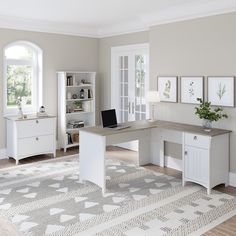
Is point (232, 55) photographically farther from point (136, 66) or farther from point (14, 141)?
point (14, 141)

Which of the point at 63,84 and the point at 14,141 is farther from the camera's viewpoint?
the point at 63,84

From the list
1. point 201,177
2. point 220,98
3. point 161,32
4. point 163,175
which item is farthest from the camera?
point 161,32

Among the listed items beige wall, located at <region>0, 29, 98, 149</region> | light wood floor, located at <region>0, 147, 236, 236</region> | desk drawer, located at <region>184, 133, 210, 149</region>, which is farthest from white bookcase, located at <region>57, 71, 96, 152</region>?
desk drawer, located at <region>184, 133, 210, 149</region>

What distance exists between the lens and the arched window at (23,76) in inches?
237

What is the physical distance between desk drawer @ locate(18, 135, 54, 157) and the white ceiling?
2096 mm

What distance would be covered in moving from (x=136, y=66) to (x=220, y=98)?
2313 millimetres

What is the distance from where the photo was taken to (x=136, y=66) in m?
6.45

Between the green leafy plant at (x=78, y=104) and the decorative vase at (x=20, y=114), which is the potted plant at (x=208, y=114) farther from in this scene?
the decorative vase at (x=20, y=114)

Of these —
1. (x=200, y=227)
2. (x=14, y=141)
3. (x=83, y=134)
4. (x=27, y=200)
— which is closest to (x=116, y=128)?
(x=83, y=134)

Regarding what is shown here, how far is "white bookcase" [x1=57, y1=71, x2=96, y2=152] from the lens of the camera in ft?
21.2

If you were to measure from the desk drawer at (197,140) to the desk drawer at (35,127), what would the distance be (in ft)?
9.05

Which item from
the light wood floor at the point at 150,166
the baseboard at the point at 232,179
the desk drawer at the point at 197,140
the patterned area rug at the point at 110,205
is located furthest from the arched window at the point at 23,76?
the baseboard at the point at 232,179

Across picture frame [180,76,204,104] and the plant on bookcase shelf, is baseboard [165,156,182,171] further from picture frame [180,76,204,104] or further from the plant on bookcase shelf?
the plant on bookcase shelf

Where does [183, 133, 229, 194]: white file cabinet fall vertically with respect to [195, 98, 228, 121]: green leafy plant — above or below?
below
